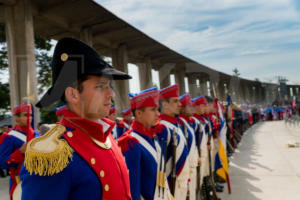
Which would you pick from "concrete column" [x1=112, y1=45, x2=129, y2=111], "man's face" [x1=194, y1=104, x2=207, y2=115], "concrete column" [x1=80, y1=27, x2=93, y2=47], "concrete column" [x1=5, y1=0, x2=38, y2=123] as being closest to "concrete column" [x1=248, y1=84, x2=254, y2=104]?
"concrete column" [x1=112, y1=45, x2=129, y2=111]

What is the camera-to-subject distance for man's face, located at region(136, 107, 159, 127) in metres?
2.88

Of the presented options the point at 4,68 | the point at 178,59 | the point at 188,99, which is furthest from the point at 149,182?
the point at 178,59

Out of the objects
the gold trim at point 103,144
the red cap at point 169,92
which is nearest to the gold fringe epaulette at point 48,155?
the gold trim at point 103,144

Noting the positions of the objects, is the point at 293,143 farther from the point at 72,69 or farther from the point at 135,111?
the point at 72,69

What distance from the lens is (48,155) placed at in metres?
1.20

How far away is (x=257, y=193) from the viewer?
573 centimetres

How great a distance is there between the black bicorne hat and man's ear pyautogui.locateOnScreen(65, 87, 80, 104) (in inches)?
1.0

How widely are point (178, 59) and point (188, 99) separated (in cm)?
1368

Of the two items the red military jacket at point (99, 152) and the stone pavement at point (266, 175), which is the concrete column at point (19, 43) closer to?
the stone pavement at point (266, 175)

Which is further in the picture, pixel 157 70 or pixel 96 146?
pixel 157 70

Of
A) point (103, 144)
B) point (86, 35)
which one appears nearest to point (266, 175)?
point (103, 144)

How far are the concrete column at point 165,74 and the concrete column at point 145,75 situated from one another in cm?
279

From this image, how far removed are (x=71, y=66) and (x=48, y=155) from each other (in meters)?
0.48

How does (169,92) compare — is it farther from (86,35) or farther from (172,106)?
(86,35)
